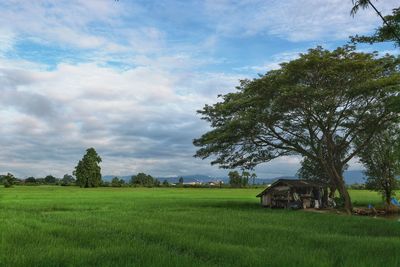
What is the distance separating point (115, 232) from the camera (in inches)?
664

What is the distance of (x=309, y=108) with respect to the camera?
1298 inches

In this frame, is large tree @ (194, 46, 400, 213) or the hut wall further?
the hut wall

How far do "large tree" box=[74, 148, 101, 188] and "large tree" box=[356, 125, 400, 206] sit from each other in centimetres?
6532

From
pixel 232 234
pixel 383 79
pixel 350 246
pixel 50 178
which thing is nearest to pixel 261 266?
pixel 350 246

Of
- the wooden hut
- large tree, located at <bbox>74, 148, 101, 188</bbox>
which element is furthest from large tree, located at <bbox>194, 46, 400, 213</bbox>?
large tree, located at <bbox>74, 148, 101, 188</bbox>

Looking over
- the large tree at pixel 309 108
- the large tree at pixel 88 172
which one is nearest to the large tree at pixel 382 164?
the large tree at pixel 309 108

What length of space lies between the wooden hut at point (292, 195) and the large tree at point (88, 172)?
216 ft

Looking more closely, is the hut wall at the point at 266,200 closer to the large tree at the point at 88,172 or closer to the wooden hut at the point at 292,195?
the wooden hut at the point at 292,195

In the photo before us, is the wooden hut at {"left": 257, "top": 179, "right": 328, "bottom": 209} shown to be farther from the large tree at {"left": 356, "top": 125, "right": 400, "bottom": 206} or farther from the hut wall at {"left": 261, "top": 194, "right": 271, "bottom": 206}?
the large tree at {"left": 356, "top": 125, "right": 400, "bottom": 206}

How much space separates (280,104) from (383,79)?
22.7ft

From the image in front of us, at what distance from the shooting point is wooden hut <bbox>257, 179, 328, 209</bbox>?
3897 cm

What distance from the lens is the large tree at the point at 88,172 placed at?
99.9 m

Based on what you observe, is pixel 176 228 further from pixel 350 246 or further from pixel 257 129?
pixel 257 129

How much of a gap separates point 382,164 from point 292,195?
497 inches
